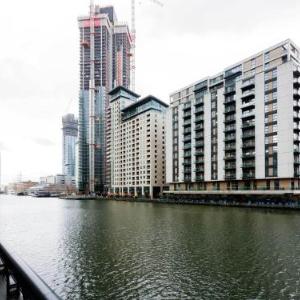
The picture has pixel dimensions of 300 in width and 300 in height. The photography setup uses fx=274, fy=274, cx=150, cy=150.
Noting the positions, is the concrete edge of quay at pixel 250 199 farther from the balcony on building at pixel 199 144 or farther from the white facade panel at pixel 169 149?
the balcony on building at pixel 199 144

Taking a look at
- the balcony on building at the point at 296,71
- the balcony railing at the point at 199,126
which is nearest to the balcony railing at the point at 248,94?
the balcony on building at the point at 296,71

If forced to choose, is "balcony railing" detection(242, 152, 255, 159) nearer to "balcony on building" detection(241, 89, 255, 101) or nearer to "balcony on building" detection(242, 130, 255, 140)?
"balcony on building" detection(242, 130, 255, 140)

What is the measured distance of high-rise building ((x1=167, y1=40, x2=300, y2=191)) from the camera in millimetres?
82438

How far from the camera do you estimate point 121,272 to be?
2022cm

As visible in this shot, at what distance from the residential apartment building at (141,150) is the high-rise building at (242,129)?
35.9 metres

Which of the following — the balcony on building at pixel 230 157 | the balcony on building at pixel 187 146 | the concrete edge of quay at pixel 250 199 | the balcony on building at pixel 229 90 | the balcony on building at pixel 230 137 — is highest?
the balcony on building at pixel 229 90

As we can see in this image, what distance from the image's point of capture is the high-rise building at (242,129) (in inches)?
3246

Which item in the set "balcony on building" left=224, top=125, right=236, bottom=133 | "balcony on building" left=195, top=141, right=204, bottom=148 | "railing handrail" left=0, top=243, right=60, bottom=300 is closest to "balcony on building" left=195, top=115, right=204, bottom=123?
"balcony on building" left=195, top=141, right=204, bottom=148

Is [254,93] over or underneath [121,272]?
over

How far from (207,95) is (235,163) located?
99.4ft

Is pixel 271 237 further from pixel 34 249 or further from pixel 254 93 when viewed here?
pixel 254 93

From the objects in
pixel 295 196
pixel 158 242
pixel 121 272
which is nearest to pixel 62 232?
pixel 158 242

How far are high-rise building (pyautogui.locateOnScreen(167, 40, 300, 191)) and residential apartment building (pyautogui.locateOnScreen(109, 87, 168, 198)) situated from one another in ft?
118

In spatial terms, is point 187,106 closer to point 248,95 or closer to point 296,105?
point 248,95
